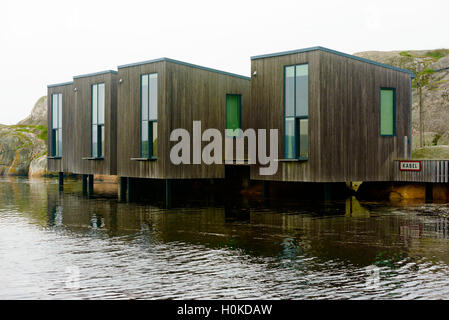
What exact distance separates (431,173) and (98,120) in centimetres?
1717

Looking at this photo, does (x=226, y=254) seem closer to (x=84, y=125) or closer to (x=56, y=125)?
(x=84, y=125)

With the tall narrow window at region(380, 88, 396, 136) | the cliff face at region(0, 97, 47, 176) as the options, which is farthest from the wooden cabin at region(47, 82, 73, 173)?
the cliff face at region(0, 97, 47, 176)

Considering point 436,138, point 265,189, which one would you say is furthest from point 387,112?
point 436,138

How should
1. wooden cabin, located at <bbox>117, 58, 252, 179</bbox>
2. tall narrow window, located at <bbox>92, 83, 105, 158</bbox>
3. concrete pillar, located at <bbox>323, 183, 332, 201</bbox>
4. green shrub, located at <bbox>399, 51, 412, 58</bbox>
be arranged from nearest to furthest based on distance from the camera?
1. concrete pillar, located at <bbox>323, 183, 332, 201</bbox>
2. wooden cabin, located at <bbox>117, 58, 252, 179</bbox>
3. tall narrow window, located at <bbox>92, 83, 105, 158</bbox>
4. green shrub, located at <bbox>399, 51, 412, 58</bbox>

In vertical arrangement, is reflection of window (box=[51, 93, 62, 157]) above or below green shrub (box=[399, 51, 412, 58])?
below

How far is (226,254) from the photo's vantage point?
1105cm

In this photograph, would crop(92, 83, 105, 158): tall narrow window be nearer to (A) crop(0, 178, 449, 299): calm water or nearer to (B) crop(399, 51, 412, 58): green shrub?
(A) crop(0, 178, 449, 299): calm water

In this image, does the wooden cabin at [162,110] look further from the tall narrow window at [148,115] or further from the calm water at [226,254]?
the calm water at [226,254]

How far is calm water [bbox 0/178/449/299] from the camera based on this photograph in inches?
321

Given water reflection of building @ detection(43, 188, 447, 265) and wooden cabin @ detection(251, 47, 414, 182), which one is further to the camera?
wooden cabin @ detection(251, 47, 414, 182)

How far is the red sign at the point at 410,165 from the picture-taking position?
23.1m

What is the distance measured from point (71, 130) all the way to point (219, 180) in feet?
31.5

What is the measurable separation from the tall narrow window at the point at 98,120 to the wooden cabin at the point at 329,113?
8.96 meters

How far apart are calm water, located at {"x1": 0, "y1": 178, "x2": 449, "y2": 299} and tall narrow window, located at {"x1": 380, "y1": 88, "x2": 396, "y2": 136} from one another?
5.89m
